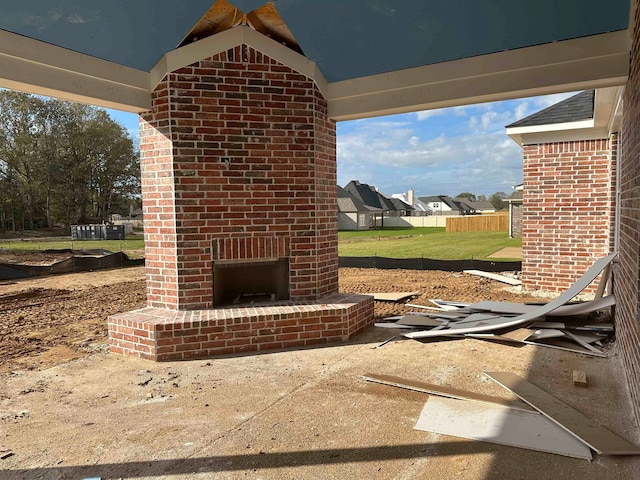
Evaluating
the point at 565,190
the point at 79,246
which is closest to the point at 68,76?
the point at 565,190

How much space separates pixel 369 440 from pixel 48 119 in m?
40.9

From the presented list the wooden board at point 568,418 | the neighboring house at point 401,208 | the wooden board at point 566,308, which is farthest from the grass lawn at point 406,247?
the neighboring house at point 401,208

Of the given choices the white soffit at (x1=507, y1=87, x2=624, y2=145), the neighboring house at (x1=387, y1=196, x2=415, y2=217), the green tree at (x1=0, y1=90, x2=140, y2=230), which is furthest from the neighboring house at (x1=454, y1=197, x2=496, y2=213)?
the white soffit at (x1=507, y1=87, x2=624, y2=145)

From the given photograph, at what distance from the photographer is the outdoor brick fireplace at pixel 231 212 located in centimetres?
472

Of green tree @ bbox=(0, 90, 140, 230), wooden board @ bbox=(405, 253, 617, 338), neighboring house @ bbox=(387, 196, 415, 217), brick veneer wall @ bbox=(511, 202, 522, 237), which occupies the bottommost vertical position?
wooden board @ bbox=(405, 253, 617, 338)

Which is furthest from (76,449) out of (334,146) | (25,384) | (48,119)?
(48,119)

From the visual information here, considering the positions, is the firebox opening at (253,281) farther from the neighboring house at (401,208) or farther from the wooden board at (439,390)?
the neighboring house at (401,208)

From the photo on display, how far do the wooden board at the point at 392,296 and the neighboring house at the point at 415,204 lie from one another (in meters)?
61.9

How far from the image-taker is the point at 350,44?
486 cm

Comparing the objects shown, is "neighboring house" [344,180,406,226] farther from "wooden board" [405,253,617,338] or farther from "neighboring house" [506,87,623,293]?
"wooden board" [405,253,617,338]

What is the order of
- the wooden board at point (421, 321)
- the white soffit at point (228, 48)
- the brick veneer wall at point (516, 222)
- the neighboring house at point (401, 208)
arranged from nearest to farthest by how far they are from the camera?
the white soffit at point (228, 48) → the wooden board at point (421, 321) → the brick veneer wall at point (516, 222) → the neighboring house at point (401, 208)

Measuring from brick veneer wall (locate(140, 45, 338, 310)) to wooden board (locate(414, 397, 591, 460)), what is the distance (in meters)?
2.53

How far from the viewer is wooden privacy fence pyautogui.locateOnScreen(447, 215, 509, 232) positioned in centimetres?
3572

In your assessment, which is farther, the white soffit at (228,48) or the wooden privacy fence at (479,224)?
the wooden privacy fence at (479,224)
